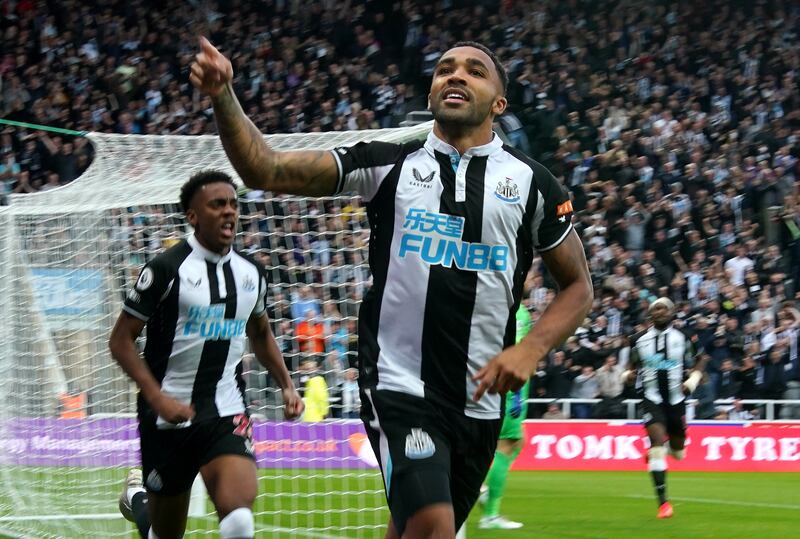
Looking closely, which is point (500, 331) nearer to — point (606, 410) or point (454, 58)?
point (454, 58)

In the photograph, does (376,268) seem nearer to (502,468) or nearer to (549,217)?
(549,217)

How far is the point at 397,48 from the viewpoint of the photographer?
2897 cm

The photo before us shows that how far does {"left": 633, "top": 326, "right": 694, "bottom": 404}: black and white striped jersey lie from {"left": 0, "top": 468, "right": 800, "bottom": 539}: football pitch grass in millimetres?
1220

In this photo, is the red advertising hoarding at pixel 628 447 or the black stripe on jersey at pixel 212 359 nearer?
the black stripe on jersey at pixel 212 359

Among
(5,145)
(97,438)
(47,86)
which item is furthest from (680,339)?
(47,86)

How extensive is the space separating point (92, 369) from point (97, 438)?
2.12 feet

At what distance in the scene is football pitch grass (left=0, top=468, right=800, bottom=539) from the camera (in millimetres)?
11062

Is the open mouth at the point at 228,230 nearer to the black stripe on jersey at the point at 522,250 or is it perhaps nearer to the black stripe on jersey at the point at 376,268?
the black stripe on jersey at the point at 376,268

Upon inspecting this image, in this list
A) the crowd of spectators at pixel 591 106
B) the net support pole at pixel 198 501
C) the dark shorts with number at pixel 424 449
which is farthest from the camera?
the crowd of spectators at pixel 591 106

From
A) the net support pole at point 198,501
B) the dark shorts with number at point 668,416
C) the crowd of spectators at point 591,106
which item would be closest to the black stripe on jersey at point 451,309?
the net support pole at point 198,501

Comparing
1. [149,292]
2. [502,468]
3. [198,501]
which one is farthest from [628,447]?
[149,292]

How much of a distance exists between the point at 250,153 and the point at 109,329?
6.33 meters

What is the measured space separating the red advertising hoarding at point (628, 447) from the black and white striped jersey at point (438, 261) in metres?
14.9

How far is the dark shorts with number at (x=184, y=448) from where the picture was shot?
6.53 meters
